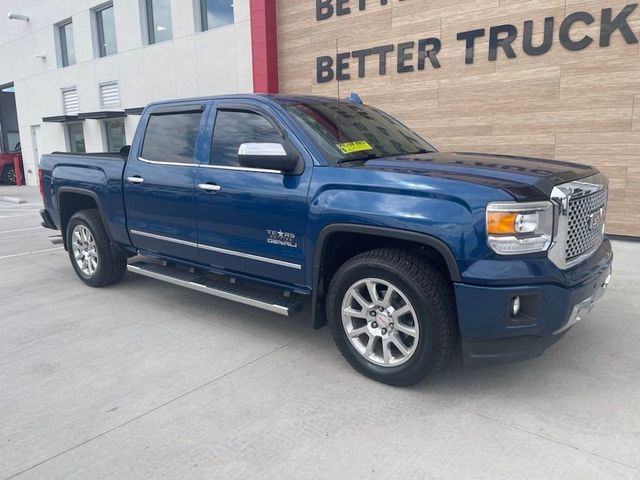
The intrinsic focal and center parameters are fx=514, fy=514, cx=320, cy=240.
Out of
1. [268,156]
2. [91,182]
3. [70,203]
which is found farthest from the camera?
[70,203]

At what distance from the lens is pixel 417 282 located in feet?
9.95

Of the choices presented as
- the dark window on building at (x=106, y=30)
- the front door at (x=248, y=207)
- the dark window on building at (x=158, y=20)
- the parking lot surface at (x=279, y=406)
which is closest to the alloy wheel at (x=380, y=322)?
the parking lot surface at (x=279, y=406)

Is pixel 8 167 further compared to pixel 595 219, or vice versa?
pixel 8 167

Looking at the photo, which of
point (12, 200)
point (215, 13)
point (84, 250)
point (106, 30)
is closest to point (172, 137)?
point (84, 250)

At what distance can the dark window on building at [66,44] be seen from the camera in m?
18.6

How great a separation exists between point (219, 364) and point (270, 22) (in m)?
8.85

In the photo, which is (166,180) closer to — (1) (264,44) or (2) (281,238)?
(2) (281,238)

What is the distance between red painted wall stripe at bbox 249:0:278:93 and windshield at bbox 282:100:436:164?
6.78 m

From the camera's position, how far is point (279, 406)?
3082mm

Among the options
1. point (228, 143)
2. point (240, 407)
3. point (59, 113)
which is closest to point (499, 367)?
point (240, 407)

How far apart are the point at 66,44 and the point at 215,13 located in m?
9.11

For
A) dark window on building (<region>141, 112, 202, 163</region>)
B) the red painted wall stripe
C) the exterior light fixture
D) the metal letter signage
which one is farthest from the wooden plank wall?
the exterior light fixture

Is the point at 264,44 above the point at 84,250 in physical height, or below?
above

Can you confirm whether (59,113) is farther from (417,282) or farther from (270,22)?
(417,282)
